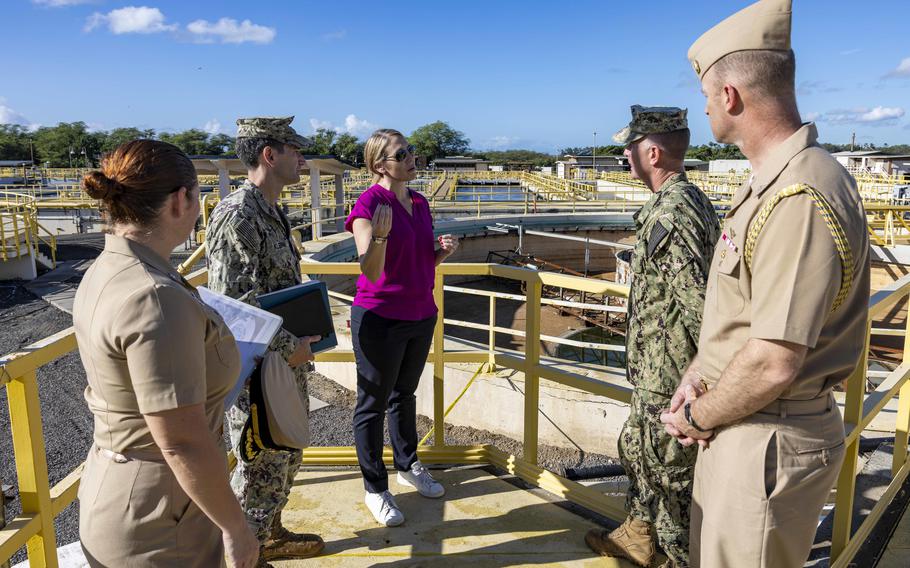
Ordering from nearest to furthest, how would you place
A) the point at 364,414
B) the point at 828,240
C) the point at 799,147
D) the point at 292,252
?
the point at 828,240 < the point at 799,147 < the point at 292,252 < the point at 364,414

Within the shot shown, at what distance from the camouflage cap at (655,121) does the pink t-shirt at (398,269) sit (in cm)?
104

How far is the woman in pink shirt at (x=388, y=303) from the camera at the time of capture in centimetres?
292

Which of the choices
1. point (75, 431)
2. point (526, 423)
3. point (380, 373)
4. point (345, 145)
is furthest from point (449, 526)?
point (345, 145)

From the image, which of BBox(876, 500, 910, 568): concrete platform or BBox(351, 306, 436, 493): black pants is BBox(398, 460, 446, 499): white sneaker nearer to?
BBox(351, 306, 436, 493): black pants

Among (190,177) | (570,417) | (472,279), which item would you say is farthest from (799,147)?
(472,279)

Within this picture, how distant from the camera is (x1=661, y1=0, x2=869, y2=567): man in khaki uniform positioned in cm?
142

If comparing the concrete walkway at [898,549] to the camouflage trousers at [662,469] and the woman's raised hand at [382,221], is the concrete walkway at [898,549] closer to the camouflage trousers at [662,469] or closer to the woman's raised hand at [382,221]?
the camouflage trousers at [662,469]

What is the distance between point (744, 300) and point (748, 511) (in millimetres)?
525

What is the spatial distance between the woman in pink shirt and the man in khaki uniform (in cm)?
153

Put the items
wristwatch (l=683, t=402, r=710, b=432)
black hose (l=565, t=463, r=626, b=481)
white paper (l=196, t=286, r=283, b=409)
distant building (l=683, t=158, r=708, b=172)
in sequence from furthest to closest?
distant building (l=683, t=158, r=708, b=172) < black hose (l=565, t=463, r=626, b=481) < white paper (l=196, t=286, r=283, b=409) < wristwatch (l=683, t=402, r=710, b=432)

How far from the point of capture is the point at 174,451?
1412 mm

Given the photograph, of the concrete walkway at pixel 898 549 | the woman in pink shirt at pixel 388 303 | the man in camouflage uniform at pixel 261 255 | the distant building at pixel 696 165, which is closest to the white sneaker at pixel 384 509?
the woman in pink shirt at pixel 388 303

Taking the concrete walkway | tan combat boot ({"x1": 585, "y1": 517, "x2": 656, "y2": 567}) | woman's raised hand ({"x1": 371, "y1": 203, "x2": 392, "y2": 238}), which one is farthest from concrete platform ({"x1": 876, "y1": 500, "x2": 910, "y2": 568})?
woman's raised hand ({"x1": 371, "y1": 203, "x2": 392, "y2": 238})

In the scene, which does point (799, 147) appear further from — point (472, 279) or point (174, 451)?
point (472, 279)
